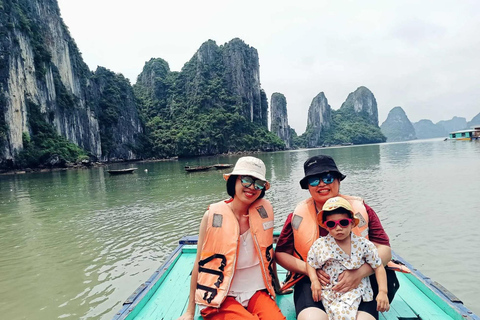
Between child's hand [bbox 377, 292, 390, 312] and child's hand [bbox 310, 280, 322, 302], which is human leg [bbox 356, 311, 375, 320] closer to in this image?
child's hand [bbox 377, 292, 390, 312]

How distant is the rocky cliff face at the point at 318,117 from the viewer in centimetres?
12025

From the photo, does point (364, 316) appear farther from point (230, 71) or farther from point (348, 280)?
point (230, 71)

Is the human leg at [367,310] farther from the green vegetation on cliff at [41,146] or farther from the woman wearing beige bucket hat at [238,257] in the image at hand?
the green vegetation on cliff at [41,146]

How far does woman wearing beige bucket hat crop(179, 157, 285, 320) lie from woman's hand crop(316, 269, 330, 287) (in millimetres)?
421

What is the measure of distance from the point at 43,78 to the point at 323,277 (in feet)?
167

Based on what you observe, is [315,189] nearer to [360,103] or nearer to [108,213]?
[108,213]

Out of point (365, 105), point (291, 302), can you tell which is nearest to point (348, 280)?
point (291, 302)

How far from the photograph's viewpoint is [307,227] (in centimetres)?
244

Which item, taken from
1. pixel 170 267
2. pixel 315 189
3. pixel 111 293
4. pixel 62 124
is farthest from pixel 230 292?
pixel 62 124

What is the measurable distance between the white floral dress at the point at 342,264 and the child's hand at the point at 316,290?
4 centimetres

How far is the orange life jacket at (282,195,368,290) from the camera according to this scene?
236cm

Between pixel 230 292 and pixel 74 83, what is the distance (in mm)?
58334

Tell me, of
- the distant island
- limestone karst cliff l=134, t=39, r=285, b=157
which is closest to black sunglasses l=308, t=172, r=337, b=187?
the distant island

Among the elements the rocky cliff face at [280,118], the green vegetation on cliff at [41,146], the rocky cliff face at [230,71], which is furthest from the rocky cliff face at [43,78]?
the rocky cliff face at [280,118]
